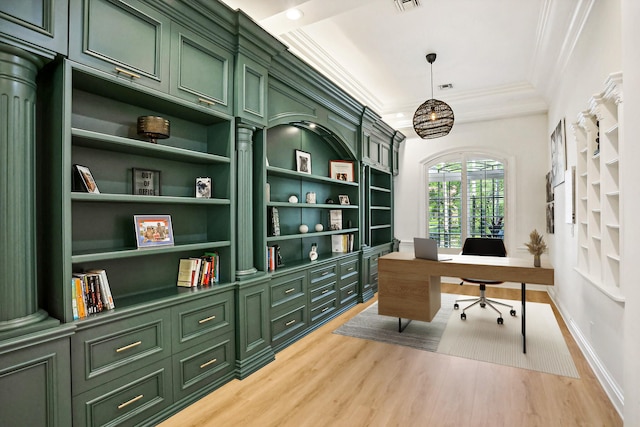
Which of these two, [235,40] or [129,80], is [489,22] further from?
[129,80]

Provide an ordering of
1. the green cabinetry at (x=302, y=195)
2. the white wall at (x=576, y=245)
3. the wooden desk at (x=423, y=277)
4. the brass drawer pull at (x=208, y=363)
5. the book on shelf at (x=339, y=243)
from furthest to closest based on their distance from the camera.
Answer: the book on shelf at (x=339, y=243) → the green cabinetry at (x=302, y=195) → the wooden desk at (x=423, y=277) → the brass drawer pull at (x=208, y=363) → the white wall at (x=576, y=245)

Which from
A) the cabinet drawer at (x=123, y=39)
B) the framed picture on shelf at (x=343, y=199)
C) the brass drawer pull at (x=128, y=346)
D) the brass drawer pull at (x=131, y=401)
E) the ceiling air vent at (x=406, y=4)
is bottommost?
the brass drawer pull at (x=131, y=401)

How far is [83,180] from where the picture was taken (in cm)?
186

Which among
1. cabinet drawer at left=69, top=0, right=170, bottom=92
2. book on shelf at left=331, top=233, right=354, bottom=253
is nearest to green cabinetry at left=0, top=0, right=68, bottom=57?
cabinet drawer at left=69, top=0, right=170, bottom=92

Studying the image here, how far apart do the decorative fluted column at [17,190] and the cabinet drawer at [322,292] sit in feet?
8.24

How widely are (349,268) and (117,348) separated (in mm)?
3096

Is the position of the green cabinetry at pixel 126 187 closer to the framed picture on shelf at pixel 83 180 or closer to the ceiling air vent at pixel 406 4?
the framed picture on shelf at pixel 83 180

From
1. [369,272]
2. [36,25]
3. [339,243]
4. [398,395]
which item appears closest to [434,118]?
[339,243]

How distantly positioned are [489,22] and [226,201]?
331 cm

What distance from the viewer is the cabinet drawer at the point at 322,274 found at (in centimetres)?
368

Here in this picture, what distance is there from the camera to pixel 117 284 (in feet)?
7.08

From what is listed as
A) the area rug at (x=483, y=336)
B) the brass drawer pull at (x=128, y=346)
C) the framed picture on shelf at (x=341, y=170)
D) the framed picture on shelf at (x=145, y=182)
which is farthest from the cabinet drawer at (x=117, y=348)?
the framed picture on shelf at (x=341, y=170)

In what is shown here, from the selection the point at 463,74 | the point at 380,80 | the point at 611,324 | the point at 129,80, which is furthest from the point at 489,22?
the point at 129,80

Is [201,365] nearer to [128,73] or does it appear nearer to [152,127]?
[152,127]
